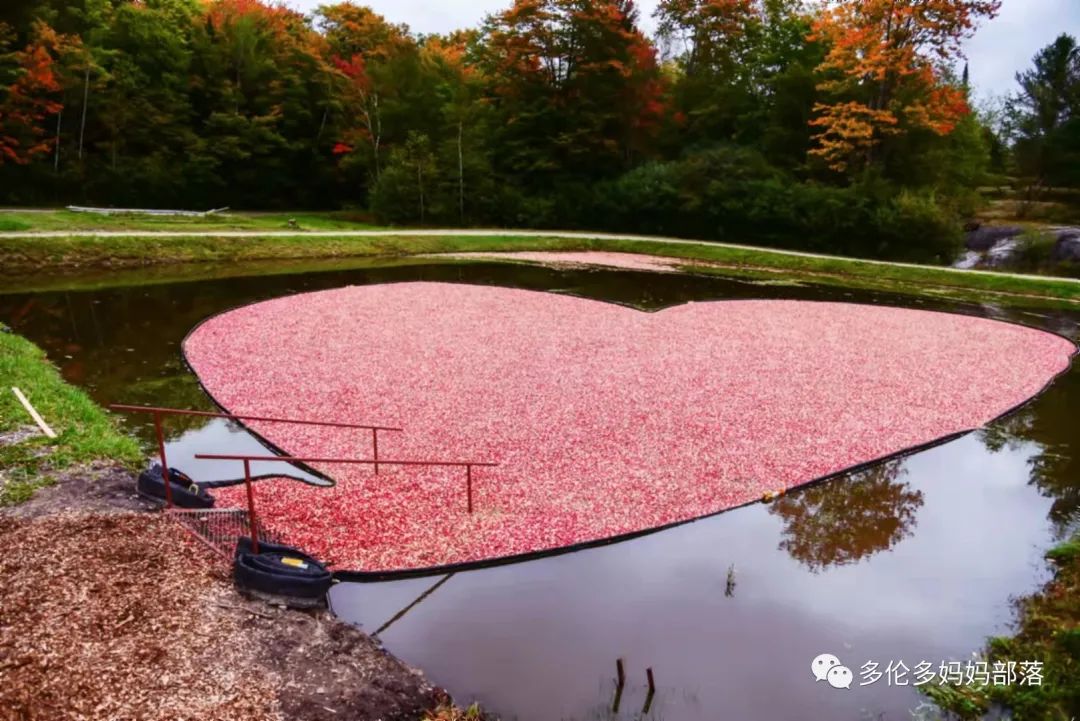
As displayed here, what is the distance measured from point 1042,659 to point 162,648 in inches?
293

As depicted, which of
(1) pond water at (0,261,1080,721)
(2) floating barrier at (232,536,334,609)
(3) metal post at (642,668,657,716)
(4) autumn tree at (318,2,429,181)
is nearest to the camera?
(3) metal post at (642,668,657,716)

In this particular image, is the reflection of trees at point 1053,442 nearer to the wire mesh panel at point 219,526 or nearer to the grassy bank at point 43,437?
the wire mesh panel at point 219,526

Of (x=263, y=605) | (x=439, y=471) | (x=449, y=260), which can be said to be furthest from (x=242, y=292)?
(x=263, y=605)

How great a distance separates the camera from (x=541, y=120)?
4141 centimetres

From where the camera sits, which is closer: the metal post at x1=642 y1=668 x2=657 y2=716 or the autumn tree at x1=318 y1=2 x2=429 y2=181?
the metal post at x1=642 y1=668 x2=657 y2=716

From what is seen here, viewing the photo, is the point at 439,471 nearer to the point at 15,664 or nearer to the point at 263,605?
the point at 263,605

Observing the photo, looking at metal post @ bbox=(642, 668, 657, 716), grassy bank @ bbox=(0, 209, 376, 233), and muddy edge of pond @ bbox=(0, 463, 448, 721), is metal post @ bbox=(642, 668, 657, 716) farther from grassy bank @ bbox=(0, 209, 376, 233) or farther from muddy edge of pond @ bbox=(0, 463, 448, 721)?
grassy bank @ bbox=(0, 209, 376, 233)

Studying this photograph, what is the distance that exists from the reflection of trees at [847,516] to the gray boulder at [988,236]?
30.4 m

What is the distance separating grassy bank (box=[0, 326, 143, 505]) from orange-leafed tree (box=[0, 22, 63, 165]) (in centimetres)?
2917

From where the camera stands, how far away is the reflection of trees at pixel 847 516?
8.37 m

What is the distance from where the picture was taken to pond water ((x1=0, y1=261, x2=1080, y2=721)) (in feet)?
19.6

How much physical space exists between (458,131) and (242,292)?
2207cm

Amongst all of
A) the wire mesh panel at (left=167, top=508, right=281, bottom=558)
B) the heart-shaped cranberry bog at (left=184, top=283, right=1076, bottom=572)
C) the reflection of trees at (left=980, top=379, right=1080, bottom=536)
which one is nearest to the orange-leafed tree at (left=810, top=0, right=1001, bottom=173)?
the heart-shaped cranberry bog at (left=184, top=283, right=1076, bottom=572)

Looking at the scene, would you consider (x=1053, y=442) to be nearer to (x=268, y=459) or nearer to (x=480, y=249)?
(x=268, y=459)
